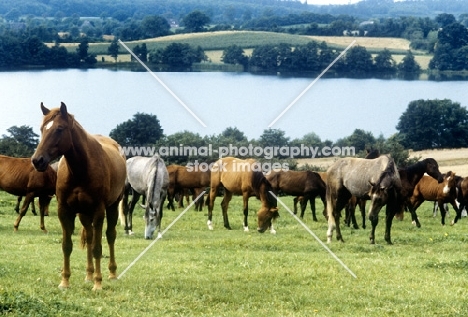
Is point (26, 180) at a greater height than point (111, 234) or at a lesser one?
lesser

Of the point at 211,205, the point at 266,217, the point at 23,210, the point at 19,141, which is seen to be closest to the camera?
the point at 23,210

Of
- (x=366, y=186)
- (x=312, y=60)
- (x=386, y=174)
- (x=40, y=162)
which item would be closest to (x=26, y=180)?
(x=366, y=186)

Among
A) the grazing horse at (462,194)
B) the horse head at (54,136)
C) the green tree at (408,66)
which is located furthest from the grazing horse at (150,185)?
the green tree at (408,66)

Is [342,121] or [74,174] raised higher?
[74,174]

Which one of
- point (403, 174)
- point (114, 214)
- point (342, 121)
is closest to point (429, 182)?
point (403, 174)

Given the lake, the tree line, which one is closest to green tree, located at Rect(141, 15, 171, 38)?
the lake

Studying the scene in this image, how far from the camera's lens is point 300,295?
9953 mm

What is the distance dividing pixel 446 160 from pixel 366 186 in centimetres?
3499

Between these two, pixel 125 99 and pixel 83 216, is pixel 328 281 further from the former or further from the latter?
pixel 125 99

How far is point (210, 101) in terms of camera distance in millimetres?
68000

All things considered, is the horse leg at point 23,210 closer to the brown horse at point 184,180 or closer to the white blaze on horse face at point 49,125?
the brown horse at point 184,180

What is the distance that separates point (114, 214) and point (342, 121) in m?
57.9

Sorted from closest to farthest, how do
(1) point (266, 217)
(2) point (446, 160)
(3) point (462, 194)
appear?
(1) point (266, 217) < (3) point (462, 194) < (2) point (446, 160)

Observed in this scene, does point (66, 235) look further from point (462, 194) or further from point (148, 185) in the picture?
point (462, 194)
